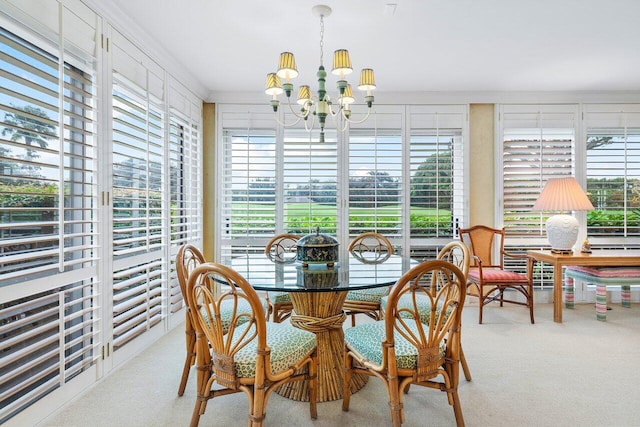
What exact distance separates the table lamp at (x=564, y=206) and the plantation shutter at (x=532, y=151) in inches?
15.6

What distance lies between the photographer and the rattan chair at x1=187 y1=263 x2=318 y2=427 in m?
1.55

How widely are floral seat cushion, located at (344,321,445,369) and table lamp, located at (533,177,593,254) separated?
102 inches

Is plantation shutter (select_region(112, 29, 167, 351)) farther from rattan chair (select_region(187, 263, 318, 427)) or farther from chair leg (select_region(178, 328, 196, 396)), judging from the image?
rattan chair (select_region(187, 263, 318, 427))

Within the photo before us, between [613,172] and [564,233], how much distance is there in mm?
1211

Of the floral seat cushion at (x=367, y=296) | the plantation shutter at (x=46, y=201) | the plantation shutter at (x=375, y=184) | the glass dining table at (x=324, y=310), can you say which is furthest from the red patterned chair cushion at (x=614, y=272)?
the plantation shutter at (x=46, y=201)

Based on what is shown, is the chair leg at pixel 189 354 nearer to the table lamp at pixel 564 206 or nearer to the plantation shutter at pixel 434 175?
the plantation shutter at pixel 434 175

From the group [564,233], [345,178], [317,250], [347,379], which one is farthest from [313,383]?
[564,233]

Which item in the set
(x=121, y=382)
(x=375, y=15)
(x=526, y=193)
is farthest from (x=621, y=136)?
(x=121, y=382)

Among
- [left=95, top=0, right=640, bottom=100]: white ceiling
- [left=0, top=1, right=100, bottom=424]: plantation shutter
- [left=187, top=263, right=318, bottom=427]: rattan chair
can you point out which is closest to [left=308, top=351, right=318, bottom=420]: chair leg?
[left=187, top=263, right=318, bottom=427]: rattan chair

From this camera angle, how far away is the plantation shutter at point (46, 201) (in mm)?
1678

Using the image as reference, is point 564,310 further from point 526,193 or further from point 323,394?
point 323,394

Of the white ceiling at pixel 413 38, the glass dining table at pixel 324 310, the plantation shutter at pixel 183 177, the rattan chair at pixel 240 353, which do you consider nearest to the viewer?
the rattan chair at pixel 240 353

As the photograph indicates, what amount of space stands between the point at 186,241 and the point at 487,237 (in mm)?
3299

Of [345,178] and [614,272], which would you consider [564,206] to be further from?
[345,178]
